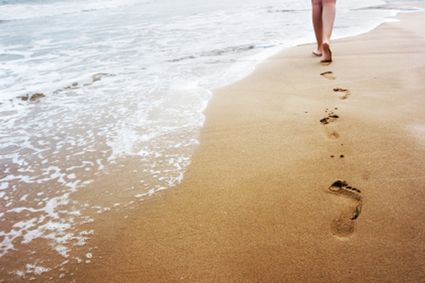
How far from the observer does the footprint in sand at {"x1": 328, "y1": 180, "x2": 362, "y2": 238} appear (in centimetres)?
129

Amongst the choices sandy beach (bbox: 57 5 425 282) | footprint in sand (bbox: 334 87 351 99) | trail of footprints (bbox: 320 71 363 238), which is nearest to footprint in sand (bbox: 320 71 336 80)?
footprint in sand (bbox: 334 87 351 99)

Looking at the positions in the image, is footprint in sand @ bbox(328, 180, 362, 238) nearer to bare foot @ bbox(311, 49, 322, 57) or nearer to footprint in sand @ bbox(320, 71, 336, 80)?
footprint in sand @ bbox(320, 71, 336, 80)

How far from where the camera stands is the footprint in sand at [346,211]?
1293 millimetres

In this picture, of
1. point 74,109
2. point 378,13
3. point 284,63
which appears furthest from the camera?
point 378,13

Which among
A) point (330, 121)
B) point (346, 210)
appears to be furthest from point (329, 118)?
point (346, 210)

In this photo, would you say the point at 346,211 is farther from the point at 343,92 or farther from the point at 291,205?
the point at 343,92

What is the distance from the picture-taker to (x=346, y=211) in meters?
1.39

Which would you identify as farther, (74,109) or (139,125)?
(74,109)

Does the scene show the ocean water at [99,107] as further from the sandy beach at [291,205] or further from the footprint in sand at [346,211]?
the footprint in sand at [346,211]

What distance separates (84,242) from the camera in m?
1.37

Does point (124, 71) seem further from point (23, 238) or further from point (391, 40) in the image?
point (391, 40)

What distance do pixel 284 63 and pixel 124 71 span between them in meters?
1.79

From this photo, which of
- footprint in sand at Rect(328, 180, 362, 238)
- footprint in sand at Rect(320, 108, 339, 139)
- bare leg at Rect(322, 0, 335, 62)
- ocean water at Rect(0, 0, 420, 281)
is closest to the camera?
footprint in sand at Rect(328, 180, 362, 238)

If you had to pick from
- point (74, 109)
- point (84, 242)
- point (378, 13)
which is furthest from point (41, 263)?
point (378, 13)
